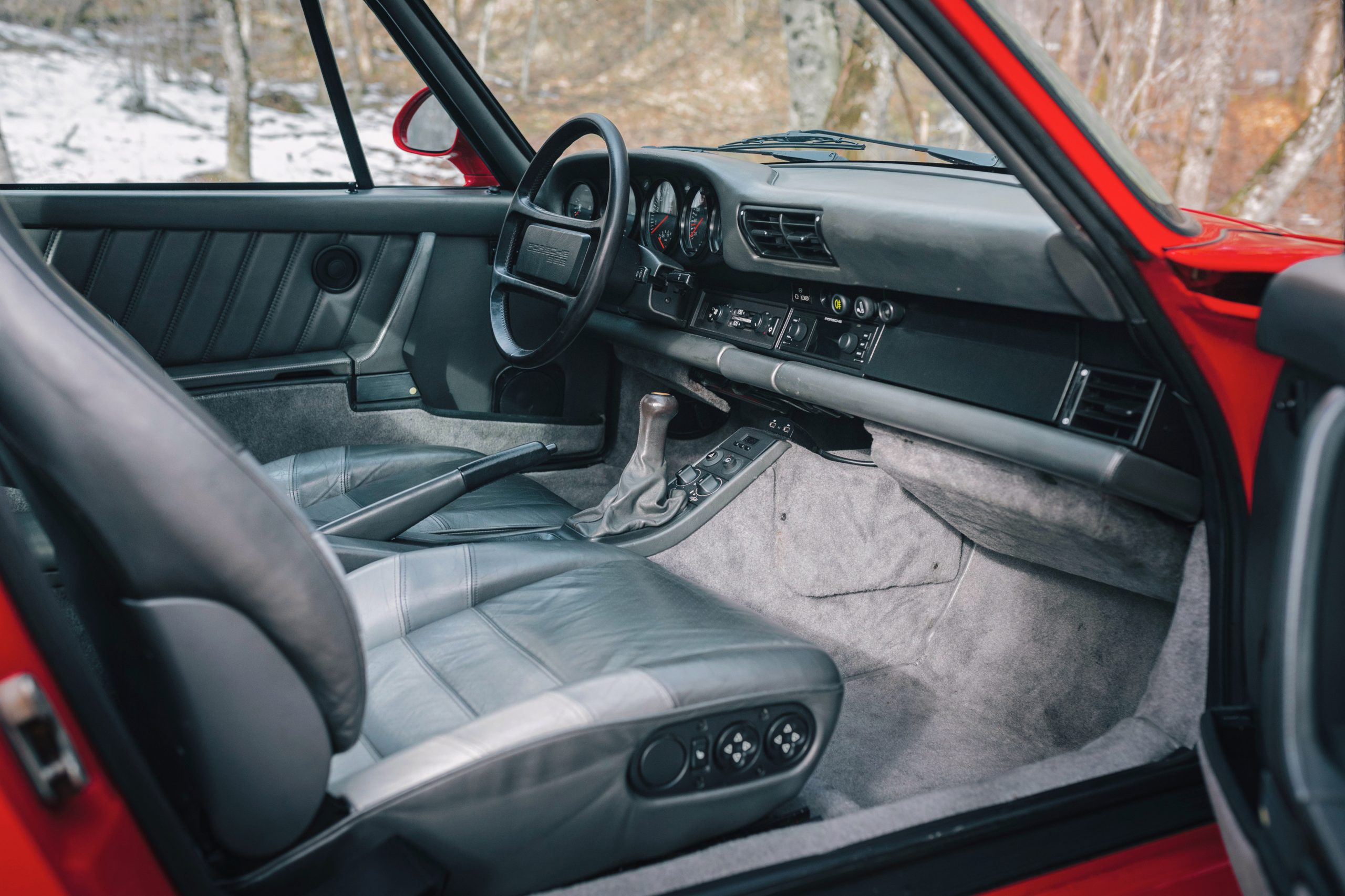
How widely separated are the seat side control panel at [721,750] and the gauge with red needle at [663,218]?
1420 millimetres

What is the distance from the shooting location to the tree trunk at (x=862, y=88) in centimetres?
687

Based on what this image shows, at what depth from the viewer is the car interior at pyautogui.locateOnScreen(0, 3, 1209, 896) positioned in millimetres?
840

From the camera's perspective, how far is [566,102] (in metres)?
10.5

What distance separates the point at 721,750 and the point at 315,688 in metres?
0.49

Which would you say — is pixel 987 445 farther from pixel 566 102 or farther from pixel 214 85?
pixel 566 102

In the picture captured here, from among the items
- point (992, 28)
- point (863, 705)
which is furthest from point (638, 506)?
point (992, 28)

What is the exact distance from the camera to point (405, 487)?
6.40 feet

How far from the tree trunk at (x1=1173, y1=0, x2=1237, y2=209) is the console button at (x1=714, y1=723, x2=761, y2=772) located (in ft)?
23.3

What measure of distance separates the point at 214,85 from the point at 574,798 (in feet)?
22.2

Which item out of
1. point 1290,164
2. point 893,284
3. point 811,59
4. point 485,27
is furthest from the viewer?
point 485,27

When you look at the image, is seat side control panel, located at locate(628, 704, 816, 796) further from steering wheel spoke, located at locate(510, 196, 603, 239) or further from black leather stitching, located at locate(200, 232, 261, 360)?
black leather stitching, located at locate(200, 232, 261, 360)

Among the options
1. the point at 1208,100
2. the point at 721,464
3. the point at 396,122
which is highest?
the point at 1208,100

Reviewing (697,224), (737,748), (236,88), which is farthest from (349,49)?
(236,88)

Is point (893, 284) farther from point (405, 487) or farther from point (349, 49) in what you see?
point (349, 49)
